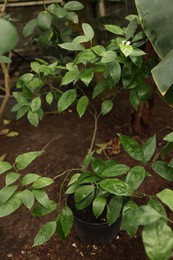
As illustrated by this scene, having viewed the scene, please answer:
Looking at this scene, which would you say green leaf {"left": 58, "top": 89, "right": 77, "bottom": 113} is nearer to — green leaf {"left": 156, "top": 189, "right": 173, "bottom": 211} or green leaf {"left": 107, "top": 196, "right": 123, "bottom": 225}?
green leaf {"left": 107, "top": 196, "right": 123, "bottom": 225}

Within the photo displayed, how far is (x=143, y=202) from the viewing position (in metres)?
1.35

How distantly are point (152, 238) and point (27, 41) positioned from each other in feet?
6.89

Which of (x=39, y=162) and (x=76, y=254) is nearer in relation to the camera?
(x=76, y=254)

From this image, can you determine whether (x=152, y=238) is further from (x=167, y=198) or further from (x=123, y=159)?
(x=123, y=159)

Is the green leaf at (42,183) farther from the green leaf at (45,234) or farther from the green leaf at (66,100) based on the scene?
the green leaf at (66,100)

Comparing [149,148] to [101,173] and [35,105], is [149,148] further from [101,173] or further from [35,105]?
[35,105]

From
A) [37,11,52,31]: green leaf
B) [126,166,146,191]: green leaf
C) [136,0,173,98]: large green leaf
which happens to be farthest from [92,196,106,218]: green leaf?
[37,11,52,31]: green leaf

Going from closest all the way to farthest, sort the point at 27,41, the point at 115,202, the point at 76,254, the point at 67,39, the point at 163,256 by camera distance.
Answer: the point at 163,256
the point at 115,202
the point at 76,254
the point at 67,39
the point at 27,41

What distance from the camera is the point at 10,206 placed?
0.81 metres

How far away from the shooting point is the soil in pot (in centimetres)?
112

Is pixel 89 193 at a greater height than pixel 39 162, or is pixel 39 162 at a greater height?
pixel 89 193

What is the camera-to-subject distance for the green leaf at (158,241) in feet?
1.73

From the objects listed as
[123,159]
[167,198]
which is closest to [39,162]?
[123,159]

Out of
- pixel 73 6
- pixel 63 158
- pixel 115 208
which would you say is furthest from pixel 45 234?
pixel 73 6
